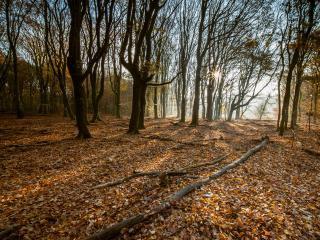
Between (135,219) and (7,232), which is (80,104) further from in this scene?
(135,219)

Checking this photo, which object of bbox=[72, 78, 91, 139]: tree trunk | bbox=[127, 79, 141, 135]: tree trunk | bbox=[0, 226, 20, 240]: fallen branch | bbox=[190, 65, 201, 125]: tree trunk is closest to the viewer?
bbox=[0, 226, 20, 240]: fallen branch

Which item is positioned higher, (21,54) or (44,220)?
(21,54)

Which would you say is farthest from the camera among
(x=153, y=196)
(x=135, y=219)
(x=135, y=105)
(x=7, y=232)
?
(x=135, y=105)

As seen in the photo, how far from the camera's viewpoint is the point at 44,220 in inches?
106

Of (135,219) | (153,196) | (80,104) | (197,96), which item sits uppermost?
(197,96)

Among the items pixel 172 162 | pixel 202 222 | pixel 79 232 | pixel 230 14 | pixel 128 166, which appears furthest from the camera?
pixel 230 14

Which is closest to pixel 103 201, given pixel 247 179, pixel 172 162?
pixel 172 162

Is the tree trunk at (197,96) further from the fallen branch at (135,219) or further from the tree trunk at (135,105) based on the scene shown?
the fallen branch at (135,219)

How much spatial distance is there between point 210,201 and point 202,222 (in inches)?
29.7

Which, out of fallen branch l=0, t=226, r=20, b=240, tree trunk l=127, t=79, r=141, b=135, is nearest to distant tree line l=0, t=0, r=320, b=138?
tree trunk l=127, t=79, r=141, b=135

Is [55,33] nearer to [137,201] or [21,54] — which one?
[21,54]

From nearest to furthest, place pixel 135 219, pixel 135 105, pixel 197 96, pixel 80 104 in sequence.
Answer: pixel 135 219 < pixel 80 104 < pixel 135 105 < pixel 197 96

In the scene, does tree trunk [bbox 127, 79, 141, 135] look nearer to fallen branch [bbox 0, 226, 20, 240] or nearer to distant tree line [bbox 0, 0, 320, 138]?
distant tree line [bbox 0, 0, 320, 138]

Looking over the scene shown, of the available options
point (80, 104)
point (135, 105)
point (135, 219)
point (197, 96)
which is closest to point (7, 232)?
point (135, 219)
